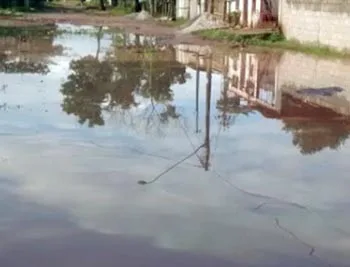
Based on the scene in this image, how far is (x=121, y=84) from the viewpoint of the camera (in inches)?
651

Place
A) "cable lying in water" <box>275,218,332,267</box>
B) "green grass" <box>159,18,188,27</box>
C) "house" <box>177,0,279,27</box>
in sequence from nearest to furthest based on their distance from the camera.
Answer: "cable lying in water" <box>275,218,332,267</box>, "house" <box>177,0,279,27</box>, "green grass" <box>159,18,188,27</box>

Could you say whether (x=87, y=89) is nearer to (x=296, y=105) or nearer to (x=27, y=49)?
(x=296, y=105)

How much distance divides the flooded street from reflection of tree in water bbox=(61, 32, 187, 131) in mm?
67

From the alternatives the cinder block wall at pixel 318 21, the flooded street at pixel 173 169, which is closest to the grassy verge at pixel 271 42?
the cinder block wall at pixel 318 21

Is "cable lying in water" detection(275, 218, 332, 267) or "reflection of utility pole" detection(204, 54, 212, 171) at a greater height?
"cable lying in water" detection(275, 218, 332, 267)

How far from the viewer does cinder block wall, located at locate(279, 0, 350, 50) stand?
2348cm

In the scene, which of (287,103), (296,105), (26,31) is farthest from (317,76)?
(26,31)

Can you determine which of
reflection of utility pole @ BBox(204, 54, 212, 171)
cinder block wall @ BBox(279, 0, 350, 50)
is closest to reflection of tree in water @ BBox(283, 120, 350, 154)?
reflection of utility pole @ BBox(204, 54, 212, 171)

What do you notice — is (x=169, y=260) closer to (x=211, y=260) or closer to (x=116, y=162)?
(x=211, y=260)

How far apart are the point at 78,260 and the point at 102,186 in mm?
2319

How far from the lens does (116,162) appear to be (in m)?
9.47

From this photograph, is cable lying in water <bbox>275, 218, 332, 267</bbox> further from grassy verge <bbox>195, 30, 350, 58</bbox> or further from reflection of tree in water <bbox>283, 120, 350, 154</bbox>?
grassy verge <bbox>195, 30, 350, 58</bbox>

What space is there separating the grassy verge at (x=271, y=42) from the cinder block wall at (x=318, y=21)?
22 centimetres

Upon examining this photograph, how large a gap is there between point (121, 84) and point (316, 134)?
6.27m
